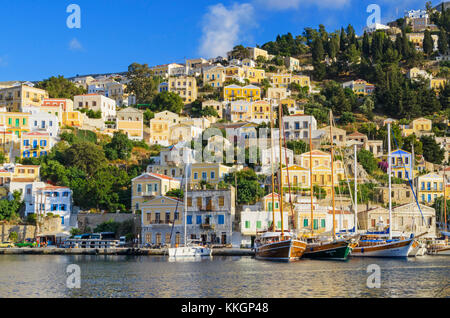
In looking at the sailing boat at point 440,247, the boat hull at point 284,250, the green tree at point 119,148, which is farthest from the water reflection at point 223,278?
the green tree at point 119,148

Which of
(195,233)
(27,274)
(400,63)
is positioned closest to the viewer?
(27,274)

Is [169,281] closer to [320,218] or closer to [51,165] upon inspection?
[320,218]

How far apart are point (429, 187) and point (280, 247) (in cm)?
3186

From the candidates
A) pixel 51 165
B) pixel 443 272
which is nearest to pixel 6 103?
pixel 51 165

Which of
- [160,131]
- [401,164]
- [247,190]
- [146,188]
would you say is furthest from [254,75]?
[146,188]

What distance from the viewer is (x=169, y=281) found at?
32594mm

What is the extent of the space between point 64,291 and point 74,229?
30.9 m

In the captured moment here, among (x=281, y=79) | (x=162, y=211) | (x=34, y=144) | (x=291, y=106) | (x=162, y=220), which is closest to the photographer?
(x=162, y=220)

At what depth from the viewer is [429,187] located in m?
69.9

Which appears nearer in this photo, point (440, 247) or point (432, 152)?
point (440, 247)

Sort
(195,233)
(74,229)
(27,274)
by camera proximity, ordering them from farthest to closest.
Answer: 1. (74,229)
2. (195,233)
3. (27,274)

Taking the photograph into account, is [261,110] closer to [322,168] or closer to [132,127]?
[132,127]

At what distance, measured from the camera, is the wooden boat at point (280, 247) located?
44.4 m

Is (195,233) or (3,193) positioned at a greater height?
(3,193)
